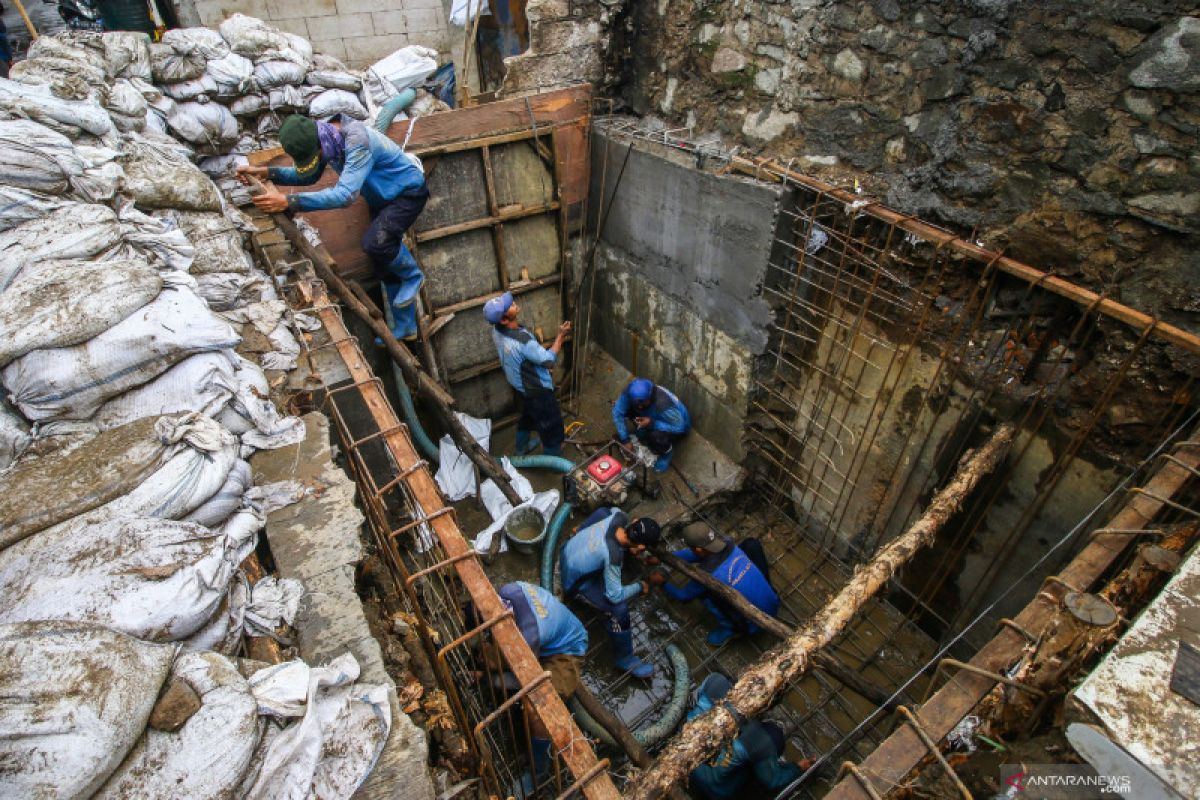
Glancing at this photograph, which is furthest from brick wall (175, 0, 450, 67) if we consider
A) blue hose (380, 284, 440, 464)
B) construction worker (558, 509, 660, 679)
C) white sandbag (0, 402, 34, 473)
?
construction worker (558, 509, 660, 679)

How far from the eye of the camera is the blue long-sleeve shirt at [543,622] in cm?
409

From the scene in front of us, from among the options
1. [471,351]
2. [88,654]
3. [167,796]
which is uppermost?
[88,654]

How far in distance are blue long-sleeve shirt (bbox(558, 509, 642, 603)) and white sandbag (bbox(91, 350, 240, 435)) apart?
3.03m

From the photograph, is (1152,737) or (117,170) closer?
(1152,737)

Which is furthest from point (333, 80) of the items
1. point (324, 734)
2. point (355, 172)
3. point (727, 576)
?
point (324, 734)

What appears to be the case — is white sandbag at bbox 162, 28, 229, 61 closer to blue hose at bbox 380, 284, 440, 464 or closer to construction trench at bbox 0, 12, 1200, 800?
construction trench at bbox 0, 12, 1200, 800

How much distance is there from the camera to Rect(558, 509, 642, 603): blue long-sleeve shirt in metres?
5.17

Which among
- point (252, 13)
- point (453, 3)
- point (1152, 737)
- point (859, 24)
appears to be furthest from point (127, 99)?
point (1152, 737)

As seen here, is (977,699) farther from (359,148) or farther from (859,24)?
(359,148)

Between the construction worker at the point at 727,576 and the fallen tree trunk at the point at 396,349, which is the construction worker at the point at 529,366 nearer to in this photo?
the fallen tree trunk at the point at 396,349

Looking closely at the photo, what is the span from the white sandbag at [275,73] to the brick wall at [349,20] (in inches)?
91.1

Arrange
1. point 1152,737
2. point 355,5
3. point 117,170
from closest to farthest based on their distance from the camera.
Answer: point 1152,737 → point 117,170 → point 355,5

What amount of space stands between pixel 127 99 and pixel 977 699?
680cm

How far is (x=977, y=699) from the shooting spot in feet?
7.54
